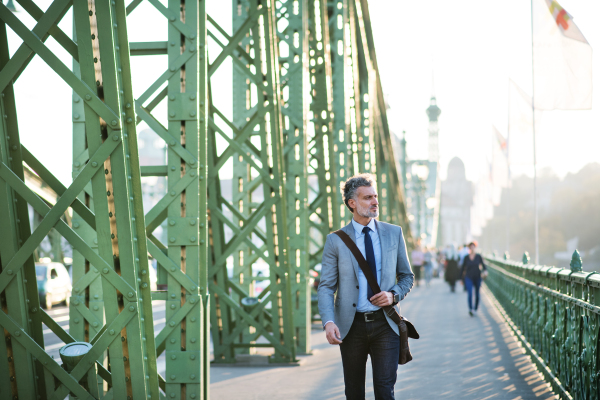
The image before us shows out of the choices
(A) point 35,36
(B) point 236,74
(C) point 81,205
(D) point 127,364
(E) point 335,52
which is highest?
(E) point 335,52

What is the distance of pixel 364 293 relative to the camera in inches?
171

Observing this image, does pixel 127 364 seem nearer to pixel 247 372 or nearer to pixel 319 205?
pixel 247 372

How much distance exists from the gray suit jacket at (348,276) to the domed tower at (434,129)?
5607 inches

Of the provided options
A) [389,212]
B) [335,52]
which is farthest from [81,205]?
[389,212]

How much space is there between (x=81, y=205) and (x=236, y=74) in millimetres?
8033

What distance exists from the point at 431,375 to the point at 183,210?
402cm

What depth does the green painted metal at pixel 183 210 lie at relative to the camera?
5172 millimetres

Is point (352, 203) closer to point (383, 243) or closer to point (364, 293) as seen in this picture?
point (383, 243)

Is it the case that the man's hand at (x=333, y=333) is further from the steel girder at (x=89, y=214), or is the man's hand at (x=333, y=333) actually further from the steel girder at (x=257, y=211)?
the steel girder at (x=257, y=211)

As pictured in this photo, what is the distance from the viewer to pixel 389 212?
30656 mm

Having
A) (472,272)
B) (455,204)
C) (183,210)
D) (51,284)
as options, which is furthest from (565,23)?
(455,204)

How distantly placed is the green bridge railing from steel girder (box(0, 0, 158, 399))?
9.60 ft

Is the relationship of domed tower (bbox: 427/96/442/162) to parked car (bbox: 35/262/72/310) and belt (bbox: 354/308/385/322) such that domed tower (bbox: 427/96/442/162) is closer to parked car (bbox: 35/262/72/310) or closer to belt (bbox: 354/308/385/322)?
parked car (bbox: 35/262/72/310)

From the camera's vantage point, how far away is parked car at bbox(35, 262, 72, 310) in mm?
22391
